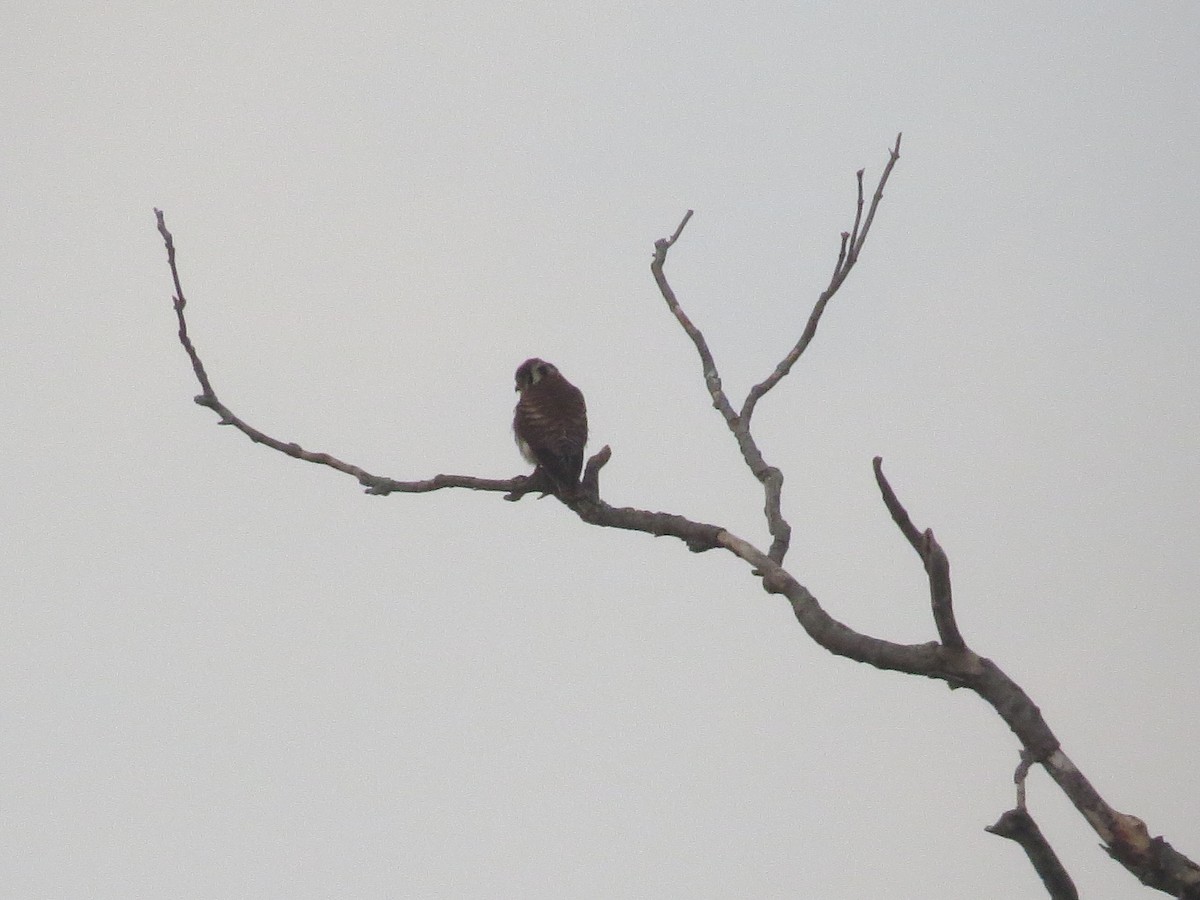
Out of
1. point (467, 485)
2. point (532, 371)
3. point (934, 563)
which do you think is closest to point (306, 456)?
point (467, 485)

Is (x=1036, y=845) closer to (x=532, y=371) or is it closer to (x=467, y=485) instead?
(x=467, y=485)

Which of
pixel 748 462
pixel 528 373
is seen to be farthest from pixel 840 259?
pixel 528 373

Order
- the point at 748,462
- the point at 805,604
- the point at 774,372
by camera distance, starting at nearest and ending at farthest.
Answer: the point at 805,604
the point at 748,462
the point at 774,372

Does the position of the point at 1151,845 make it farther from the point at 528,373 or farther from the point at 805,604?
the point at 528,373

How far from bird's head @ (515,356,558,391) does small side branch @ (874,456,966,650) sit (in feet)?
16.8

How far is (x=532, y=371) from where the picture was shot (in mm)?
8211

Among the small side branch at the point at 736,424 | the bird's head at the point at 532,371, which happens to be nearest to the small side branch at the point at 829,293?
the small side branch at the point at 736,424

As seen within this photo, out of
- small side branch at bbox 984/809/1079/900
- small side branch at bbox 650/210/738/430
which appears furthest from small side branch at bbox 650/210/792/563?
small side branch at bbox 984/809/1079/900

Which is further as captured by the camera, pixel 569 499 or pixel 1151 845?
pixel 569 499

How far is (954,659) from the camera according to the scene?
3.10m

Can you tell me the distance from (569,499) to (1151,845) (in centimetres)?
267

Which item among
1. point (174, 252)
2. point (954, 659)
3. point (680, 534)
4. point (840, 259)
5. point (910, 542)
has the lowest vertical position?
point (954, 659)

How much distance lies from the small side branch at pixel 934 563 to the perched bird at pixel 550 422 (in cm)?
259

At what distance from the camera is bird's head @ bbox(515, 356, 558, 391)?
26.8 feet
